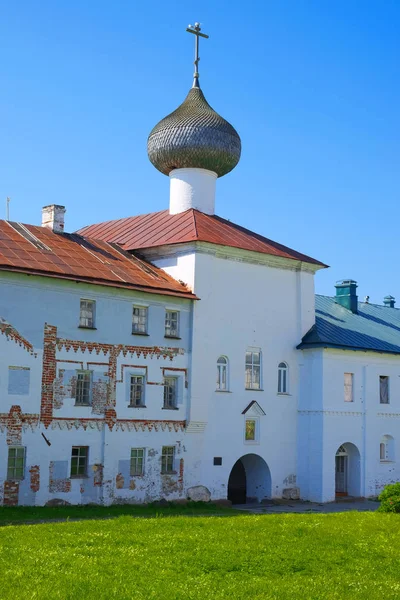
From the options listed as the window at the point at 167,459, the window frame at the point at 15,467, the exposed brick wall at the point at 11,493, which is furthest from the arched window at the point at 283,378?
the exposed brick wall at the point at 11,493

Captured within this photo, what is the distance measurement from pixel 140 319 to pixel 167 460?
14.7 ft

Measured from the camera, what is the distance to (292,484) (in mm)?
30672

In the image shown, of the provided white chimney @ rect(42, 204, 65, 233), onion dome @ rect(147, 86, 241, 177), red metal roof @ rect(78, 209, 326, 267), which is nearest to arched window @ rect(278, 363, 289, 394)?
red metal roof @ rect(78, 209, 326, 267)

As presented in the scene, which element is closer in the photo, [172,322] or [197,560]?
[197,560]

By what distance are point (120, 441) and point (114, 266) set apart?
5.46 metres

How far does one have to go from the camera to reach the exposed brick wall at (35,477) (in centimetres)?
2338

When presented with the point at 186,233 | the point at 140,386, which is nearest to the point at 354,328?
the point at 186,233

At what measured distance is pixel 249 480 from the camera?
30578 millimetres

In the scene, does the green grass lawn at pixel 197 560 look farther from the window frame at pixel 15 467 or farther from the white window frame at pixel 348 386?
the white window frame at pixel 348 386

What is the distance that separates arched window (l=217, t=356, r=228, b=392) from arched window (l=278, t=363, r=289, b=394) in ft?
8.97

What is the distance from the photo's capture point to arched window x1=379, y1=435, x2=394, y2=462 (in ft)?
110

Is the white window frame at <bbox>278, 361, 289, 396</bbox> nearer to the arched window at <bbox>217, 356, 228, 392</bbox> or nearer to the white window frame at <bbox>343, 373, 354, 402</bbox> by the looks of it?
the white window frame at <bbox>343, 373, 354, 402</bbox>

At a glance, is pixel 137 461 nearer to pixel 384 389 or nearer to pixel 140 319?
pixel 140 319

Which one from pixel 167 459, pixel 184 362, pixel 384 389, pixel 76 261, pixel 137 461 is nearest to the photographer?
pixel 76 261
